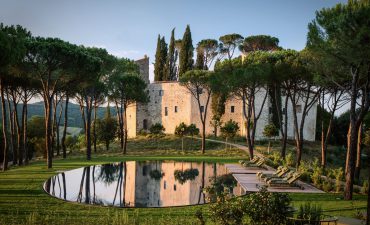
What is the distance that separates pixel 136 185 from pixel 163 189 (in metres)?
1.51

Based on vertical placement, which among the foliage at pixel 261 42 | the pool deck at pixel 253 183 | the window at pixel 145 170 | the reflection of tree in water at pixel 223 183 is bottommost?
the window at pixel 145 170

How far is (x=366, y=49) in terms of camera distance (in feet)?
37.4

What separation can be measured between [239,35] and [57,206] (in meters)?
40.6

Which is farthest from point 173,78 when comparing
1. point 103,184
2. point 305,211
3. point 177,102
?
point 305,211

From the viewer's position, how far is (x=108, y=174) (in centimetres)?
1808

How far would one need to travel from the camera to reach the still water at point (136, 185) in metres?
11.8

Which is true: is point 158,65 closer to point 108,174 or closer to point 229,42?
point 229,42

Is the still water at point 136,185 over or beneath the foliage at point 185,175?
over

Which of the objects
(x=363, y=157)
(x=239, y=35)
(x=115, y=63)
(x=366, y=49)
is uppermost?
(x=239, y=35)

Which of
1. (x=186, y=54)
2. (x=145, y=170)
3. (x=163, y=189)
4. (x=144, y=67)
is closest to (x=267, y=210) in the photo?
(x=163, y=189)

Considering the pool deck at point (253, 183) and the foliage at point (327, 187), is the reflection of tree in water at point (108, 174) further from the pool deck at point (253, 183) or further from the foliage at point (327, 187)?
the foliage at point (327, 187)

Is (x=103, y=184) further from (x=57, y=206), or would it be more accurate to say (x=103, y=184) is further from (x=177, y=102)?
(x=177, y=102)

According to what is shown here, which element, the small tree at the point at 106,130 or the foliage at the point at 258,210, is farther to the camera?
the small tree at the point at 106,130

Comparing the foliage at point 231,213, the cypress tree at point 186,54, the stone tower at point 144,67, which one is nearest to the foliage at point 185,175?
the foliage at point 231,213
